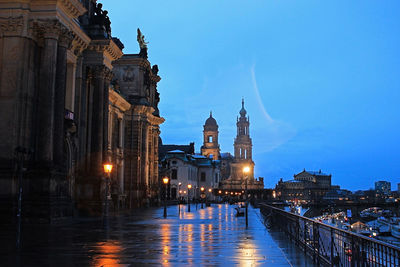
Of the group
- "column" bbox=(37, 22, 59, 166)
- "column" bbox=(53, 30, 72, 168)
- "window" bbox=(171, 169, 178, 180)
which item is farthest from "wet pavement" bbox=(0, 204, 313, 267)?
"window" bbox=(171, 169, 178, 180)

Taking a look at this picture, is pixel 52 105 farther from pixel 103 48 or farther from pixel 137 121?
pixel 137 121

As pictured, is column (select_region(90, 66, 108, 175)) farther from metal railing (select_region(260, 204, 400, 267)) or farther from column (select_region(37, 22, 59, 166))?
metal railing (select_region(260, 204, 400, 267))

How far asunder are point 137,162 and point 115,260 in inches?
2035

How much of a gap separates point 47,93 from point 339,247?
22089 mm

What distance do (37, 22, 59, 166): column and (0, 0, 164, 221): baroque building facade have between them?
59 millimetres

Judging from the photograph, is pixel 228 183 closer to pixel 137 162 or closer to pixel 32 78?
pixel 137 162

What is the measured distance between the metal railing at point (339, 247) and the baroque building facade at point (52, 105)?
10401 mm

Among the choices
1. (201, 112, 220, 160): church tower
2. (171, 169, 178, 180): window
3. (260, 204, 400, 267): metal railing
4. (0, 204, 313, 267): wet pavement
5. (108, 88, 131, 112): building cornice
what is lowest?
(0, 204, 313, 267): wet pavement

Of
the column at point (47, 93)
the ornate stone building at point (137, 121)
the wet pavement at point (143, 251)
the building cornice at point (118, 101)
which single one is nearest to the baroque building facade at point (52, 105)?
the column at point (47, 93)

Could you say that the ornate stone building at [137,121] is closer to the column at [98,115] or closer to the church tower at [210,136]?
the column at [98,115]

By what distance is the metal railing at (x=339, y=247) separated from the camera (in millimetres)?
7863

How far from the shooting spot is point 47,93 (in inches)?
1115

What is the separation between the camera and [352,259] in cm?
965

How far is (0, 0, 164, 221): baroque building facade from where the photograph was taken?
89.5ft
